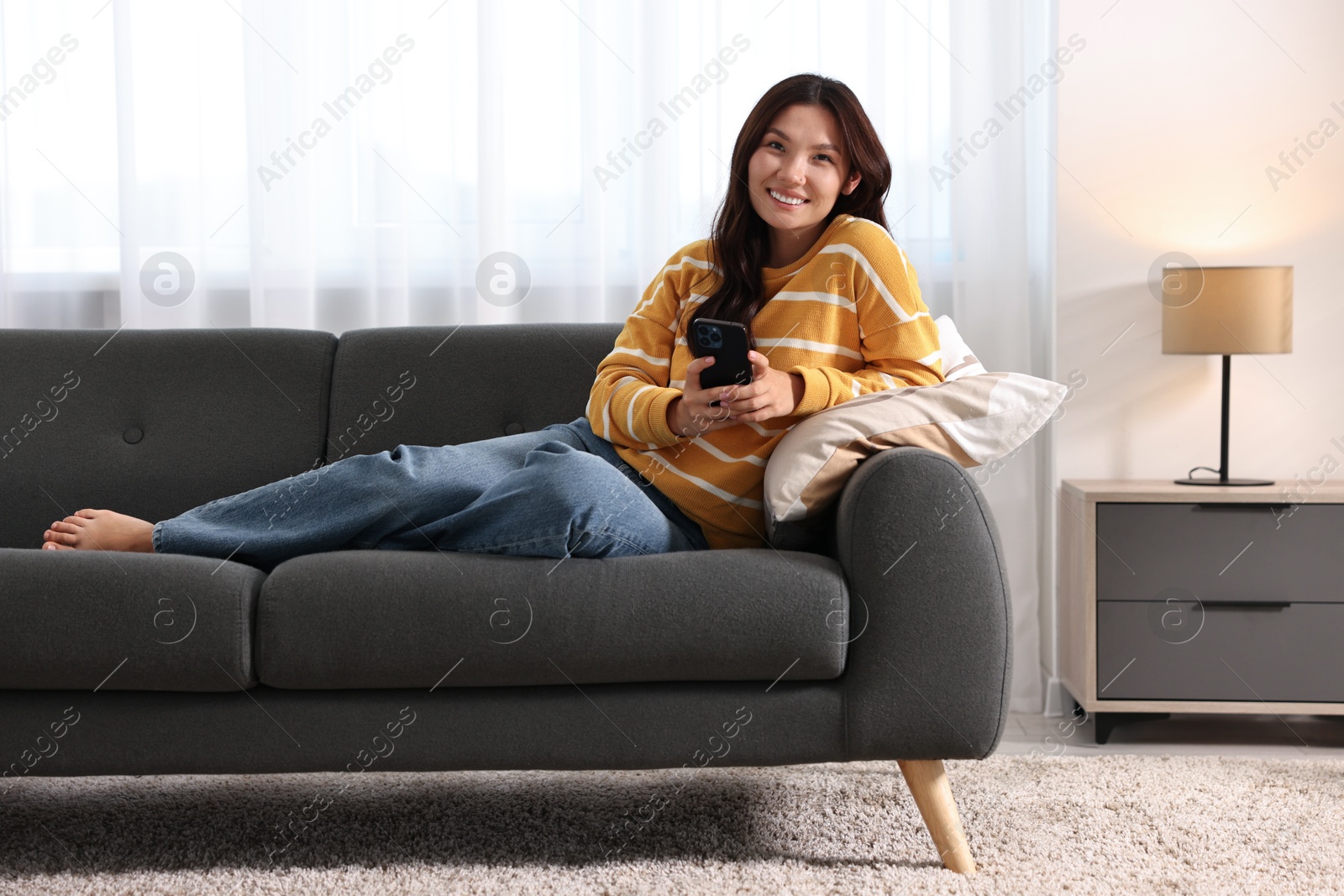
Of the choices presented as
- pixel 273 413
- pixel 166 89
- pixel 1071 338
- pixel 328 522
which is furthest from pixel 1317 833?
pixel 166 89

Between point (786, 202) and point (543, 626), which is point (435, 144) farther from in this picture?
point (543, 626)

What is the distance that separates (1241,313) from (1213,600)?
0.57 m

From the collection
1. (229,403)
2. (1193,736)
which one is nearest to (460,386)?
(229,403)

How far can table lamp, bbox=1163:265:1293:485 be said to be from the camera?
7.13 feet

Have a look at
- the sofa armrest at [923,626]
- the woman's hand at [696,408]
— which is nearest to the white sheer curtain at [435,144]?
the woman's hand at [696,408]

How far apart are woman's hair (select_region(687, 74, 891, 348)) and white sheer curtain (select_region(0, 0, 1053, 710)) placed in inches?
31.1

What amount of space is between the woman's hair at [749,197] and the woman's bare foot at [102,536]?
0.80m

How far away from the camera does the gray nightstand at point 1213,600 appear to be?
2.09m

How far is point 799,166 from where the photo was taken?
155cm

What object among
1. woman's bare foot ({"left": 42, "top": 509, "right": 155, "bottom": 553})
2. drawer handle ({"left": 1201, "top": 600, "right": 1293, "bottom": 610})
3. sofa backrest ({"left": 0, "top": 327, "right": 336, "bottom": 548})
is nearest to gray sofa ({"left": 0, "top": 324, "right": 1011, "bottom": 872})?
woman's bare foot ({"left": 42, "top": 509, "right": 155, "bottom": 553})

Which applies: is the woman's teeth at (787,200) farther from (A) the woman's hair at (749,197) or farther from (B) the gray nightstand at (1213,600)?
(B) the gray nightstand at (1213,600)

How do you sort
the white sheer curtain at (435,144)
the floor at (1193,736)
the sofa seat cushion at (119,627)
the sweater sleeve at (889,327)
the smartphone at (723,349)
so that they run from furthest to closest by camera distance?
1. the white sheer curtain at (435,144)
2. the floor at (1193,736)
3. the sweater sleeve at (889,327)
4. the smartphone at (723,349)
5. the sofa seat cushion at (119,627)

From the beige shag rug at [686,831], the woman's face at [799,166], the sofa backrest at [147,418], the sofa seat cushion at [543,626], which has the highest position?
the woman's face at [799,166]

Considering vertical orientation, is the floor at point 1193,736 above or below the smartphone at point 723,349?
below
